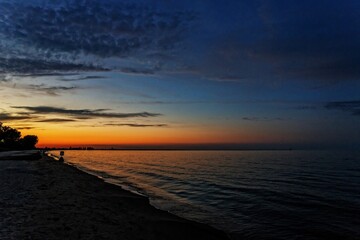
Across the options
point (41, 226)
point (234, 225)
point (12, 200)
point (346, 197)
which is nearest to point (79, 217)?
point (41, 226)

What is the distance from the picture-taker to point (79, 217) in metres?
14.0

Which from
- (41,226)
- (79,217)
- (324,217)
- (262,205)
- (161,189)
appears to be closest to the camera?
(41,226)

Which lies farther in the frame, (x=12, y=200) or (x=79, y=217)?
(x=12, y=200)

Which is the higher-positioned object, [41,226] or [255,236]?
[41,226]

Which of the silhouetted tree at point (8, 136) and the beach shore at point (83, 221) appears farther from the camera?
the silhouetted tree at point (8, 136)

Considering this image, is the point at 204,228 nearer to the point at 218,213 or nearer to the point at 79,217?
the point at 218,213

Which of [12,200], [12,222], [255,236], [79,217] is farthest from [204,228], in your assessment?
[12,200]

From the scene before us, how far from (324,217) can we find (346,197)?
9.38m

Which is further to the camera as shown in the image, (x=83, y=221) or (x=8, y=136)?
(x=8, y=136)

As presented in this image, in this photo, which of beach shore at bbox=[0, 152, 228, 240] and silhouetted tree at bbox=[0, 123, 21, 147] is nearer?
beach shore at bbox=[0, 152, 228, 240]

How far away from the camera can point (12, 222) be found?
11.9 metres

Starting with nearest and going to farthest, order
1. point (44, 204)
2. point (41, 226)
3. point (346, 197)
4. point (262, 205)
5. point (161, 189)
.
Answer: point (41, 226)
point (44, 204)
point (262, 205)
point (346, 197)
point (161, 189)

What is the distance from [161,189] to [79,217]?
59.3 feet

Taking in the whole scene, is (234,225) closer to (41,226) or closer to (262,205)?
(262,205)
